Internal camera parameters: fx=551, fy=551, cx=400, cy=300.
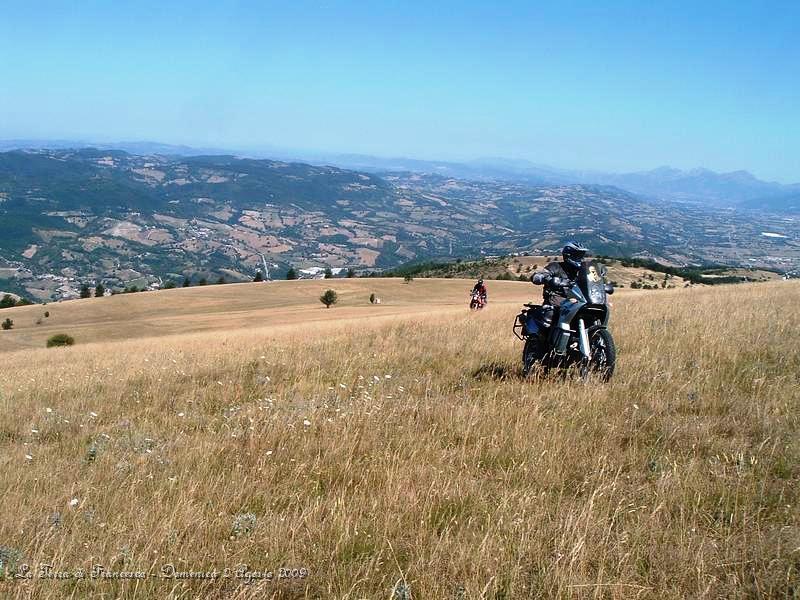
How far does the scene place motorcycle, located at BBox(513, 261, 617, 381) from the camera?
22.0 feet

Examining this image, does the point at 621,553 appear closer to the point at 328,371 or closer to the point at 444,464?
the point at 444,464

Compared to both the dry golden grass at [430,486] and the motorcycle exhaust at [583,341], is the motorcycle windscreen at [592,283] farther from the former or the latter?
the dry golden grass at [430,486]

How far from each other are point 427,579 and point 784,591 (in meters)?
1.61

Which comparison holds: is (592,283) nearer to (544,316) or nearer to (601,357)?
(544,316)

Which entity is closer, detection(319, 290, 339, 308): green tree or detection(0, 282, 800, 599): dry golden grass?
detection(0, 282, 800, 599): dry golden grass

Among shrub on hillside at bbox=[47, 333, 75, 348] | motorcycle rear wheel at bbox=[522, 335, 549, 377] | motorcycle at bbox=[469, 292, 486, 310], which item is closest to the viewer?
motorcycle rear wheel at bbox=[522, 335, 549, 377]

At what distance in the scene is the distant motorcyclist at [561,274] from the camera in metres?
6.94

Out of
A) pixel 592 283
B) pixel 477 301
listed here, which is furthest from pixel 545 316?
pixel 477 301

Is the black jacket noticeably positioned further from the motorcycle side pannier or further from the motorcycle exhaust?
the motorcycle exhaust

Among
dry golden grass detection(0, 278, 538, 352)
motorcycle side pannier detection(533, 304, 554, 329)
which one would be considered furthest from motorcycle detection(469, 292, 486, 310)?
motorcycle side pannier detection(533, 304, 554, 329)

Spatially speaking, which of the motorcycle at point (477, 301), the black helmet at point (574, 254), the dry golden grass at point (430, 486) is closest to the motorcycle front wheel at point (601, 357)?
the dry golden grass at point (430, 486)

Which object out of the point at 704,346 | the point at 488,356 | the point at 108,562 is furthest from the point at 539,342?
the point at 108,562

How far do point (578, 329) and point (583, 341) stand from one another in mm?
219

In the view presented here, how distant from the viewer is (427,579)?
8.59 ft
